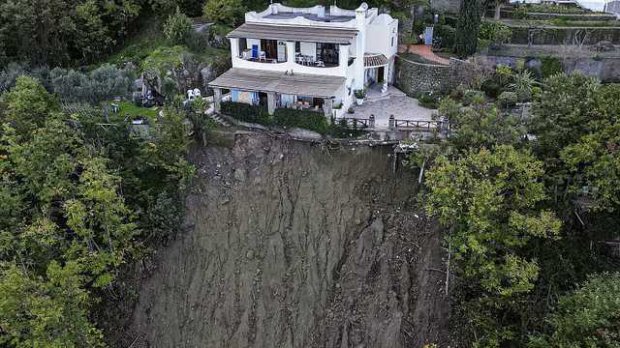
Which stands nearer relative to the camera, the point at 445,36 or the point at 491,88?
the point at 491,88

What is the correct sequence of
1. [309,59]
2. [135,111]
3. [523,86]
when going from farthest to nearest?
[135,111] < [309,59] < [523,86]

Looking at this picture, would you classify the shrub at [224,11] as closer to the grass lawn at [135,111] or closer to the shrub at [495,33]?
the grass lawn at [135,111]

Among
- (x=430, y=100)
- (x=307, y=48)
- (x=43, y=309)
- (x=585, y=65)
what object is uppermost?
(x=307, y=48)

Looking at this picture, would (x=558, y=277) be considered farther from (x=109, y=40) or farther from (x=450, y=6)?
(x=109, y=40)

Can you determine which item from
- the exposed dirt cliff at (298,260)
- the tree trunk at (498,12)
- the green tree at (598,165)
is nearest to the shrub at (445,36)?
the tree trunk at (498,12)

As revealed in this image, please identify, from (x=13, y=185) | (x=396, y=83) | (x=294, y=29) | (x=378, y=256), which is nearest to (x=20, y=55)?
(x=13, y=185)

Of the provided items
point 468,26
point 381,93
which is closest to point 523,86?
point 468,26

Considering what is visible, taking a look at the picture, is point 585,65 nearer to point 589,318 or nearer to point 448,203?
point 448,203
